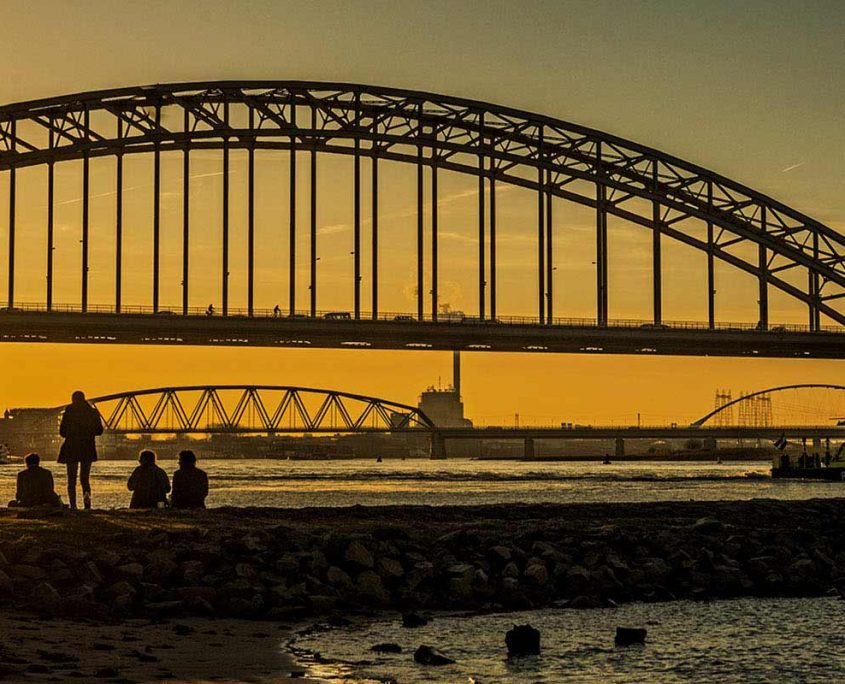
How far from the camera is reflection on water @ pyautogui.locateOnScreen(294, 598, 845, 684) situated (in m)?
16.3

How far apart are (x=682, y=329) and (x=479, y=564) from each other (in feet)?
249

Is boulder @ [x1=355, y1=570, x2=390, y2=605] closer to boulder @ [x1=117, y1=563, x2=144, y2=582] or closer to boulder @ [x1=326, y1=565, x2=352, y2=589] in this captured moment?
boulder @ [x1=326, y1=565, x2=352, y2=589]

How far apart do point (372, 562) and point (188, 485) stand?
240 inches

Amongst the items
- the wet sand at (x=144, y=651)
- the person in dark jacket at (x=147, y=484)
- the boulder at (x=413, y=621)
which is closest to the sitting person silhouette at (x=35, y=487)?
the person in dark jacket at (x=147, y=484)

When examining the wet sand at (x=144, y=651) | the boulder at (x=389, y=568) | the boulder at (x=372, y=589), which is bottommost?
the wet sand at (x=144, y=651)

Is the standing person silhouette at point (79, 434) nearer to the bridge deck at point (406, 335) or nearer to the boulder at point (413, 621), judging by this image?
the boulder at point (413, 621)

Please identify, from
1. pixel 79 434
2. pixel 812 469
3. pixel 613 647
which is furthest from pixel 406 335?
pixel 613 647

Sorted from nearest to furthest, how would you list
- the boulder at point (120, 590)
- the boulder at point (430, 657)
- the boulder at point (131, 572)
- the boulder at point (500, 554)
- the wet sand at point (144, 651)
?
1. the wet sand at point (144, 651)
2. the boulder at point (430, 657)
3. the boulder at point (120, 590)
4. the boulder at point (131, 572)
5. the boulder at point (500, 554)

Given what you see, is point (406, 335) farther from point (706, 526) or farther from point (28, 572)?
point (28, 572)

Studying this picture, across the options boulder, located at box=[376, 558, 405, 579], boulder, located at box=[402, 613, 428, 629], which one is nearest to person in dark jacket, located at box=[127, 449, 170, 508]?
boulder, located at box=[376, 558, 405, 579]

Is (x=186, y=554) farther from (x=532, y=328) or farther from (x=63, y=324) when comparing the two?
(x=532, y=328)

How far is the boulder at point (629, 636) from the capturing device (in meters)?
18.1

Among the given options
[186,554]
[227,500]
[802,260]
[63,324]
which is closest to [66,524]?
[186,554]

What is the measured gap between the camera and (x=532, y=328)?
93562mm
